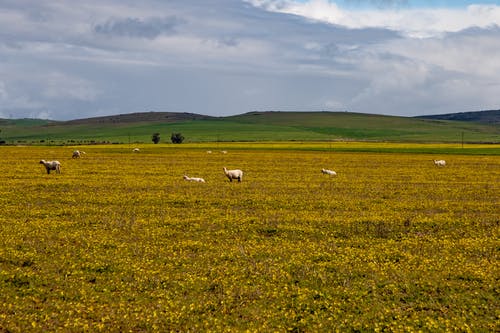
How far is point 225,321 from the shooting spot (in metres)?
12.1

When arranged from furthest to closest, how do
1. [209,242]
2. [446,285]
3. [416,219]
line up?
1. [416,219]
2. [209,242]
3. [446,285]

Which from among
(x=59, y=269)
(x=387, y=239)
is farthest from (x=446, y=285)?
(x=59, y=269)

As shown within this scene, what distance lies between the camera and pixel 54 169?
4838cm

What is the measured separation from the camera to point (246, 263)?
16.7 metres

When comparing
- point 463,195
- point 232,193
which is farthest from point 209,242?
point 463,195

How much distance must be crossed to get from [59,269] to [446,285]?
39.8ft

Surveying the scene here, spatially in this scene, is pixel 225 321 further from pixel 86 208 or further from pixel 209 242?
pixel 86 208

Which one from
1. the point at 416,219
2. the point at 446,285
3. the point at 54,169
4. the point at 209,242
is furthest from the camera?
the point at 54,169

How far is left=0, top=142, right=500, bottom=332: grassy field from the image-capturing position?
1231 centimetres

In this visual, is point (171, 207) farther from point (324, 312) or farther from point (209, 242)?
point (324, 312)

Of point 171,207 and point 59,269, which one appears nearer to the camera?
point 59,269

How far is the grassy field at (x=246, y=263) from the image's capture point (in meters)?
12.3

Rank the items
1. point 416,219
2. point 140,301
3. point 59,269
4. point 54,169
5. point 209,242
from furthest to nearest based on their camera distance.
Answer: point 54,169 → point 416,219 → point 209,242 → point 59,269 → point 140,301

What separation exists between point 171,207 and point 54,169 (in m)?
25.3
